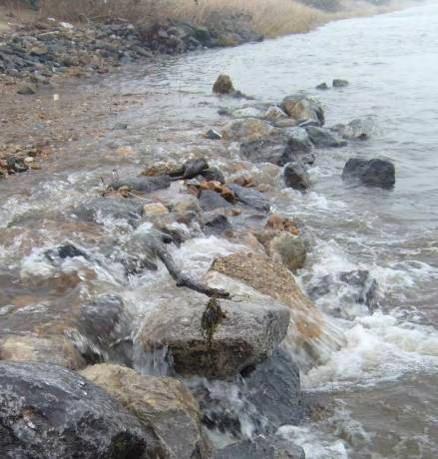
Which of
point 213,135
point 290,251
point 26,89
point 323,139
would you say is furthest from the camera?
point 26,89

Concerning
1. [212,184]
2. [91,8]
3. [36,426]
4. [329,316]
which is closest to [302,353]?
[329,316]

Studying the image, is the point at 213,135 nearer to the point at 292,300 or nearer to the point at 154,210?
the point at 154,210

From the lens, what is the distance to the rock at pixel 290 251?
619 centimetres

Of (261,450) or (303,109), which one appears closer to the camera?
(261,450)

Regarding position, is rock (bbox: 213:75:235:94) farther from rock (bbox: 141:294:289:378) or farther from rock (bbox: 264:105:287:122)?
rock (bbox: 141:294:289:378)

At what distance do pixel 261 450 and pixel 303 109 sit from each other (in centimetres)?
1064

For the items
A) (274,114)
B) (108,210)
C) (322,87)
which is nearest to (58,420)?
(108,210)

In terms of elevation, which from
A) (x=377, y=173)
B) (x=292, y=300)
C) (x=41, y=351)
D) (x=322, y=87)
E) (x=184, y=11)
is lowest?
(x=322, y=87)

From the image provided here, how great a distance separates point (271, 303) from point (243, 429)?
1012mm

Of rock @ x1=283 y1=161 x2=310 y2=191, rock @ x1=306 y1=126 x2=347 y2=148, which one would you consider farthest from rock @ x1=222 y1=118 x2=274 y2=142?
rock @ x1=283 y1=161 x2=310 y2=191

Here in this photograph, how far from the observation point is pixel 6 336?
13.2ft

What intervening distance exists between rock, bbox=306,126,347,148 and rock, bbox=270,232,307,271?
5219 millimetres

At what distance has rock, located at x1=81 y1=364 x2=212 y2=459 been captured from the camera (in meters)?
3.02

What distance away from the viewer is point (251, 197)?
7973mm
